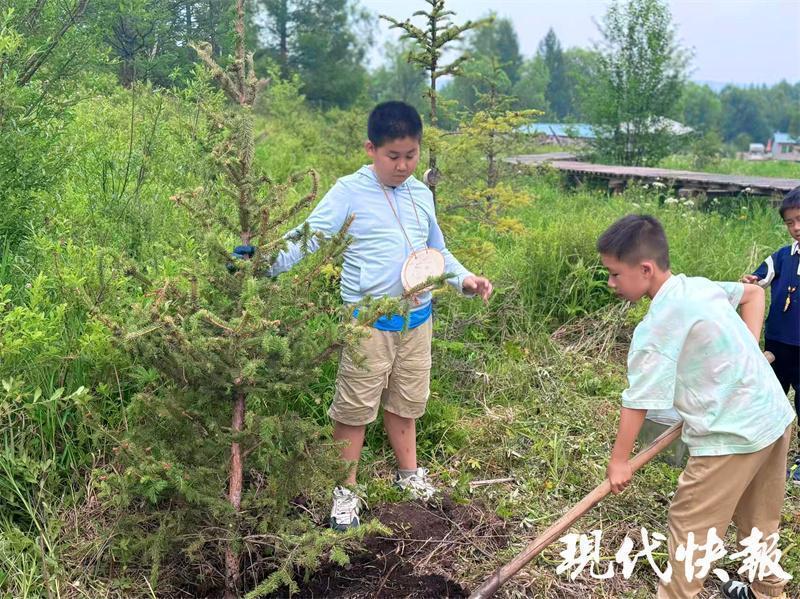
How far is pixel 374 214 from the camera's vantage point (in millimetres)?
2762

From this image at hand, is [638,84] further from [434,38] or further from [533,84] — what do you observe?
[533,84]

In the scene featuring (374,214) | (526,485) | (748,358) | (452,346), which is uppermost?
(374,214)

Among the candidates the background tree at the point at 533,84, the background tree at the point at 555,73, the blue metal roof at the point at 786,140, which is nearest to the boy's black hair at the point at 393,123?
the background tree at the point at 533,84

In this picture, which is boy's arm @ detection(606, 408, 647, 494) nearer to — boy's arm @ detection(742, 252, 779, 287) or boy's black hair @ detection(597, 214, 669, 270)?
boy's black hair @ detection(597, 214, 669, 270)

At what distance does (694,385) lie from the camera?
2336 mm

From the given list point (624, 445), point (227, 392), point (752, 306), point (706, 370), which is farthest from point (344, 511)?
point (752, 306)

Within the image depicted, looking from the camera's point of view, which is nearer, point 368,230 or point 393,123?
point 393,123

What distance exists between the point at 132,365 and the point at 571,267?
3.38m

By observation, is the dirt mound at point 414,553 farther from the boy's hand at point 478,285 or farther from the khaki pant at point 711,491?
the boy's hand at point 478,285

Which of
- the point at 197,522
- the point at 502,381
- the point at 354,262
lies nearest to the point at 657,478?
the point at 502,381

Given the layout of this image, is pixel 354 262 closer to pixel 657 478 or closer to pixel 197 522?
pixel 197 522

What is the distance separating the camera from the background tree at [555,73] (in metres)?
72.3

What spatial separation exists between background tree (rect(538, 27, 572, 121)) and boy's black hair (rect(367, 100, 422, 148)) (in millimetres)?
69306

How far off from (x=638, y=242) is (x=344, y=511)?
5.25 ft
